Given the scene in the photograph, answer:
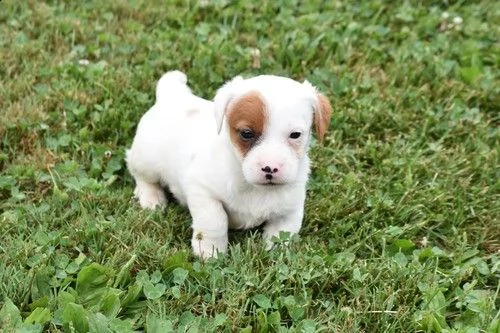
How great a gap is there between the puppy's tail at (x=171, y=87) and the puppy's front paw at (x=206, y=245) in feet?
2.81

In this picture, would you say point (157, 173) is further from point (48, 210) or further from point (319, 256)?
point (319, 256)

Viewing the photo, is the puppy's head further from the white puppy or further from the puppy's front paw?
the puppy's front paw

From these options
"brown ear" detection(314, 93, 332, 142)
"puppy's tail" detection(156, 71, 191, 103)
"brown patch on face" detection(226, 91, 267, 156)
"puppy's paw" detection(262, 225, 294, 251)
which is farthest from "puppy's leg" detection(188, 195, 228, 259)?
"puppy's tail" detection(156, 71, 191, 103)

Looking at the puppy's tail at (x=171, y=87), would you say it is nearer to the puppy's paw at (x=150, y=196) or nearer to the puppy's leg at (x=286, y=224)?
the puppy's paw at (x=150, y=196)

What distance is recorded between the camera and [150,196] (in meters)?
3.75

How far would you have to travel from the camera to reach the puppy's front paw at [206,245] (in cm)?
331

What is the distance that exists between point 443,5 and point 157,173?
3071 millimetres

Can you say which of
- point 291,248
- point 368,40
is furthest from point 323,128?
point 368,40

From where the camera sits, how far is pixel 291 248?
133 inches

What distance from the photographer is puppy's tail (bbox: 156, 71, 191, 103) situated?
3905mm

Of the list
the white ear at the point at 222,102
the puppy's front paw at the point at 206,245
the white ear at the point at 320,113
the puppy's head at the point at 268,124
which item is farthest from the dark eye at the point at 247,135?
the puppy's front paw at the point at 206,245

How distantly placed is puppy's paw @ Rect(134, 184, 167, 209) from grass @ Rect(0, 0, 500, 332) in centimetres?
5

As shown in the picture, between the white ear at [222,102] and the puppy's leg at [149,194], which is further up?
the white ear at [222,102]

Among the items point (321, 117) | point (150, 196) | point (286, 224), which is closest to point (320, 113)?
point (321, 117)
